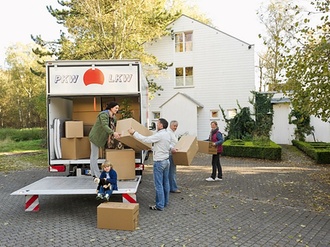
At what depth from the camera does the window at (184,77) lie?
24562 mm

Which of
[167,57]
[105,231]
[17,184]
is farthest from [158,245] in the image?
[167,57]

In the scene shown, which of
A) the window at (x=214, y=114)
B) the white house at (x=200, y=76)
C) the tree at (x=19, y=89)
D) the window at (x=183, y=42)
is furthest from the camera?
the tree at (x=19, y=89)

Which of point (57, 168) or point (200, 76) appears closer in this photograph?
point (57, 168)

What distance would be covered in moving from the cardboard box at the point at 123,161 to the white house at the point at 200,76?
15881 mm

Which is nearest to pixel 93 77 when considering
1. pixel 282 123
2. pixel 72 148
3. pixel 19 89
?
pixel 72 148

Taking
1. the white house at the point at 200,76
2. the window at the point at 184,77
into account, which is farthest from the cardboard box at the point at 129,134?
the window at the point at 184,77

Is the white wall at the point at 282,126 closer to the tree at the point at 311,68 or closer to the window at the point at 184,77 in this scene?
the window at the point at 184,77

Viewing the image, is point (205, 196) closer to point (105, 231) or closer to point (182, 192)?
point (182, 192)

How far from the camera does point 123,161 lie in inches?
279

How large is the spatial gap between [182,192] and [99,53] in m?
12.8

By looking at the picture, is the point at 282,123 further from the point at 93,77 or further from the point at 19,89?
the point at 19,89

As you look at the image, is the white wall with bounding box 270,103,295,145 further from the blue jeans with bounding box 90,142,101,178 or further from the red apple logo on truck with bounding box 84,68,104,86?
Result: the blue jeans with bounding box 90,142,101,178

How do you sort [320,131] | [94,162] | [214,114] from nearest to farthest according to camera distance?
[94,162] < [320,131] < [214,114]

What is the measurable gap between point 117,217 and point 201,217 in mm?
1725
